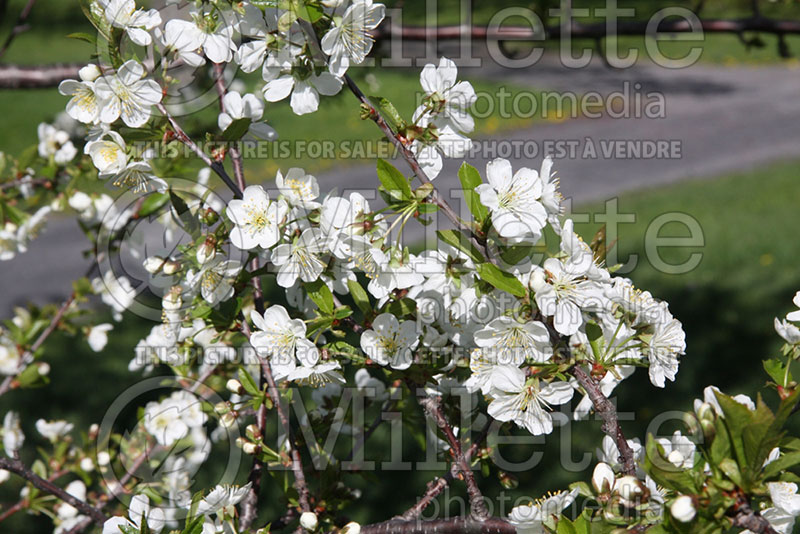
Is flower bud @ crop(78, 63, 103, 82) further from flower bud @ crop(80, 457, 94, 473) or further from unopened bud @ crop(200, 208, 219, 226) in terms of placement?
flower bud @ crop(80, 457, 94, 473)

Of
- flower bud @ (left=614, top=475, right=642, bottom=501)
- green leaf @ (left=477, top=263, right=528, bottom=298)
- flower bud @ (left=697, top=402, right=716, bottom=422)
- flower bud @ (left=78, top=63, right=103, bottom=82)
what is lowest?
flower bud @ (left=614, top=475, right=642, bottom=501)

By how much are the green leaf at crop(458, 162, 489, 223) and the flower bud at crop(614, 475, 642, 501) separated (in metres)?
0.55

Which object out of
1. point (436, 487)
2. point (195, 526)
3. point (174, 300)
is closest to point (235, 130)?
point (174, 300)

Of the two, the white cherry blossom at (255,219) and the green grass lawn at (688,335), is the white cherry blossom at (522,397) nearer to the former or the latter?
the white cherry blossom at (255,219)

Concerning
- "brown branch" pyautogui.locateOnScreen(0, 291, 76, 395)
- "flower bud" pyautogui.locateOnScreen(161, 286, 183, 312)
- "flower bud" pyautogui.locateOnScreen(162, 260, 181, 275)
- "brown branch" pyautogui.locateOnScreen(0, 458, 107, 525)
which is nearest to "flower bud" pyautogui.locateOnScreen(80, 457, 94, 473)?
"brown branch" pyautogui.locateOnScreen(0, 291, 76, 395)

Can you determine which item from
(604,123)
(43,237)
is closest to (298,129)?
(43,237)

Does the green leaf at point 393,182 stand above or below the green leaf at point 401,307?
above

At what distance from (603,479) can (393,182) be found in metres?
0.71

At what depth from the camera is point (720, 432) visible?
3.49 ft

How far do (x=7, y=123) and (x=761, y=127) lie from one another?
13.2m

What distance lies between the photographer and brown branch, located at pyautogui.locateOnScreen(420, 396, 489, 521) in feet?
4.84

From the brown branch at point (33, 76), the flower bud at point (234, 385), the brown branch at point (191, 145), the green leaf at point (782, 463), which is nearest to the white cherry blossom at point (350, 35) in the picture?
the brown branch at point (191, 145)

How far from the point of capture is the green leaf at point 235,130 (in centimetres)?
156

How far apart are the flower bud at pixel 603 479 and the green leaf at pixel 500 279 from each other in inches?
14.9
